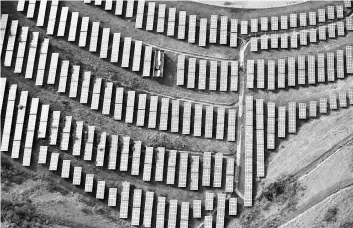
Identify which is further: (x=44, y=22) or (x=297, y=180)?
(x=44, y=22)

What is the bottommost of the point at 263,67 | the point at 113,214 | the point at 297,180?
the point at 113,214

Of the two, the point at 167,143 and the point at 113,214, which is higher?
the point at 167,143

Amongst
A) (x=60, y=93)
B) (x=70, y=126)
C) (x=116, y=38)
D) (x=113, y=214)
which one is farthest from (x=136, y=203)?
(x=116, y=38)

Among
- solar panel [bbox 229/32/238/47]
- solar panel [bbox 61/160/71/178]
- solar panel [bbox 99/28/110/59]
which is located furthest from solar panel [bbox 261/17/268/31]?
solar panel [bbox 61/160/71/178]

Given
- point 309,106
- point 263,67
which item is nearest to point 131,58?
point 263,67

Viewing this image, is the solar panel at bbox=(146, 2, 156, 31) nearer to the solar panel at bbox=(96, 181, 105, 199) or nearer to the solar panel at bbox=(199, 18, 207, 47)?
the solar panel at bbox=(199, 18, 207, 47)

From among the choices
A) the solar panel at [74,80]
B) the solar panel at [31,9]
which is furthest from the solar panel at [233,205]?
the solar panel at [31,9]

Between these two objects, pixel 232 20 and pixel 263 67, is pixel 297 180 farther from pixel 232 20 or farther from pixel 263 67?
pixel 232 20
